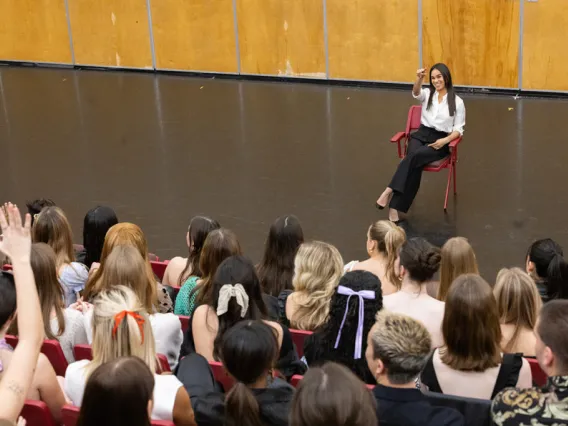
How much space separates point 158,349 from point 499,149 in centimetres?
510

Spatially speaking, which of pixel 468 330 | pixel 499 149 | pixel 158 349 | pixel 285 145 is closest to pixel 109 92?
pixel 285 145

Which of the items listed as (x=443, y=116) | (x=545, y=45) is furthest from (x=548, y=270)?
(x=545, y=45)

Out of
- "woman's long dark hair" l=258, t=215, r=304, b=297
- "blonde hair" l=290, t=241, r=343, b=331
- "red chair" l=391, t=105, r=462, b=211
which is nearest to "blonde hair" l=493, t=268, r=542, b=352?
"blonde hair" l=290, t=241, r=343, b=331

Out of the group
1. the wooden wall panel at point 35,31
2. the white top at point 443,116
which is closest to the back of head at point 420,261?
the white top at point 443,116

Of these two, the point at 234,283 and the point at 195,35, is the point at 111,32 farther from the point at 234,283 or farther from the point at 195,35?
the point at 234,283

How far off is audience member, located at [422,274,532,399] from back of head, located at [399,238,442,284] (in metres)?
0.69

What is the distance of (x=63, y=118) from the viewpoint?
9789mm

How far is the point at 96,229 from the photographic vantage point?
5.03 m

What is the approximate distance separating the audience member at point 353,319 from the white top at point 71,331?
1132 mm

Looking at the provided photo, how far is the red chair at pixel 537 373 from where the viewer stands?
11.0 feet

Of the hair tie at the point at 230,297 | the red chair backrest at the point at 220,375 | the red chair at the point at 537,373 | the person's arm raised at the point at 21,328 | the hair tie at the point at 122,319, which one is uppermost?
the person's arm raised at the point at 21,328

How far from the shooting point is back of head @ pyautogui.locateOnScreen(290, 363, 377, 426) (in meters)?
2.31

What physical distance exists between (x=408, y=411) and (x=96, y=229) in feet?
9.18

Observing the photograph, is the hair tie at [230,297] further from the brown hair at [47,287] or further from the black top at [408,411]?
the black top at [408,411]
